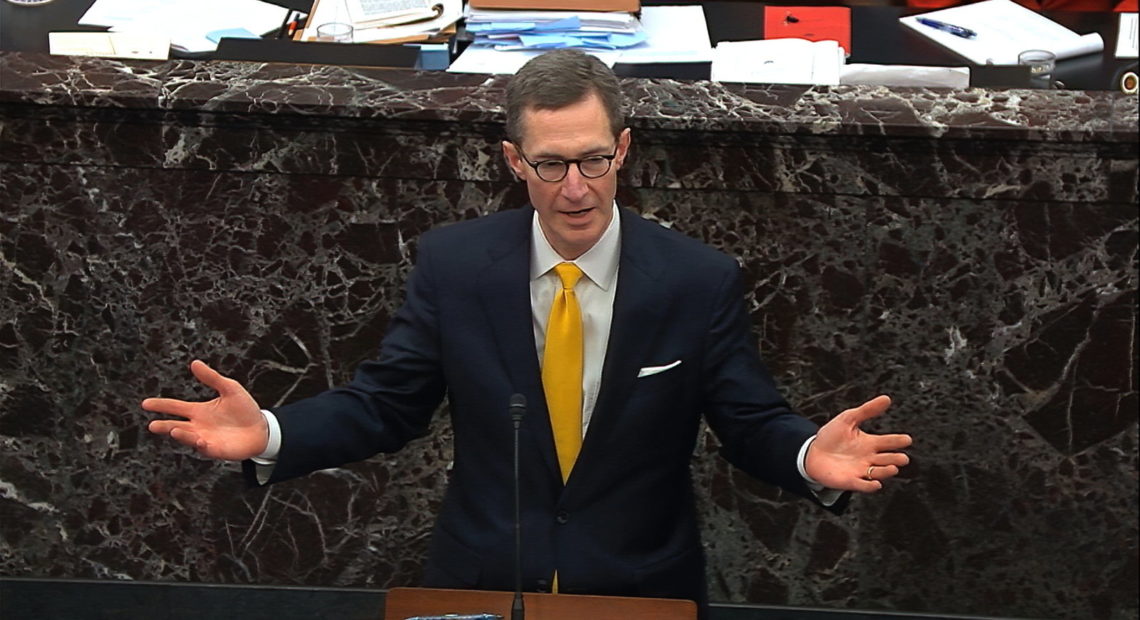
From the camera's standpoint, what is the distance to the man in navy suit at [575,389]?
7.94 feet

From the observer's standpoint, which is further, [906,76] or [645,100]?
[906,76]

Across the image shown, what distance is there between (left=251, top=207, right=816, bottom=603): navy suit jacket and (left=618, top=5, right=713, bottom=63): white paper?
1.11m

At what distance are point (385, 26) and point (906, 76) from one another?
1.23 m

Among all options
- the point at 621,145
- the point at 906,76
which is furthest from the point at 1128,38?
the point at 621,145

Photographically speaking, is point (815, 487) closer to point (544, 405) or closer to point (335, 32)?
point (544, 405)

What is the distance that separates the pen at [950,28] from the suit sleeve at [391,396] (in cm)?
178

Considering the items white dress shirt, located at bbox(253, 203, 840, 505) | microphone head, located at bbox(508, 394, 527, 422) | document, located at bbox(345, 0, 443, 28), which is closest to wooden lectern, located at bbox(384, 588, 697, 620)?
microphone head, located at bbox(508, 394, 527, 422)

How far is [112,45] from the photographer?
10.9 ft

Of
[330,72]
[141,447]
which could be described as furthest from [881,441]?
[141,447]

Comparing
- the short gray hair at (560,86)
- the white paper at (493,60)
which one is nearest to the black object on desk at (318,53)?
the white paper at (493,60)

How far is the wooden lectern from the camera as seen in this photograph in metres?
2.14

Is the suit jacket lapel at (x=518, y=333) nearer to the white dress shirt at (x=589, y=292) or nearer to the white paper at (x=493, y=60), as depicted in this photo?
the white dress shirt at (x=589, y=292)

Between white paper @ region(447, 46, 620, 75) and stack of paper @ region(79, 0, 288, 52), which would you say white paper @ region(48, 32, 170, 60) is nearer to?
stack of paper @ region(79, 0, 288, 52)

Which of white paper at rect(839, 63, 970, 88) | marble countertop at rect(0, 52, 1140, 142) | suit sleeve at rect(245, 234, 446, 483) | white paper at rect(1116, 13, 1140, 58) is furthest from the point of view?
white paper at rect(1116, 13, 1140, 58)
